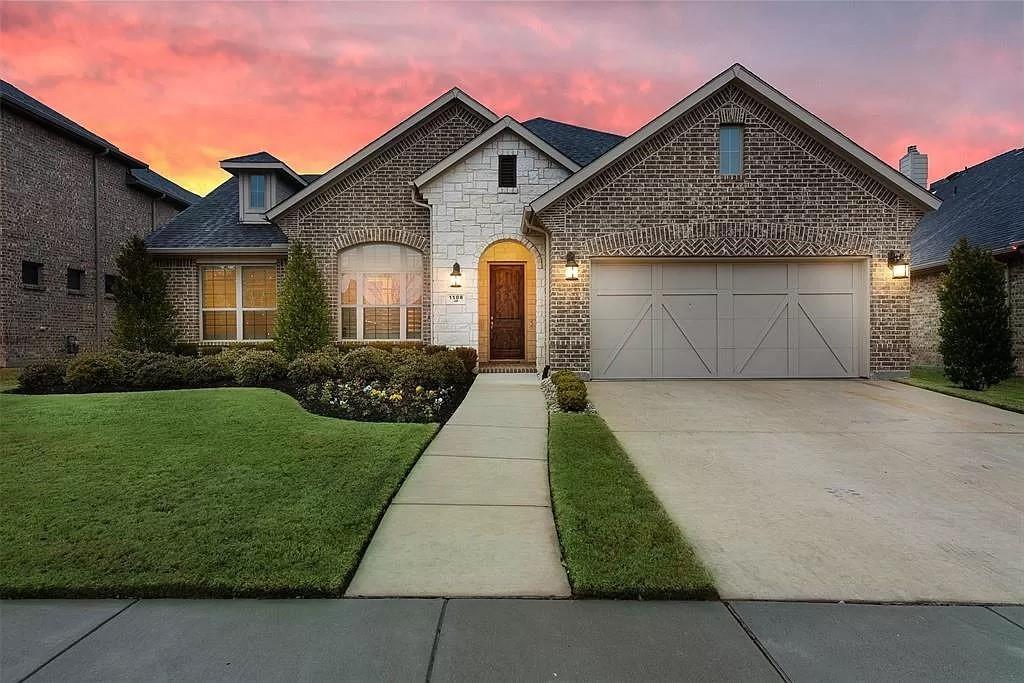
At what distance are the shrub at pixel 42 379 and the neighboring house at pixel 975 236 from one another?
61.0ft

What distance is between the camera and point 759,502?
4.57m

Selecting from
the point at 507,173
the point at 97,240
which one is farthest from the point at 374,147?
the point at 97,240

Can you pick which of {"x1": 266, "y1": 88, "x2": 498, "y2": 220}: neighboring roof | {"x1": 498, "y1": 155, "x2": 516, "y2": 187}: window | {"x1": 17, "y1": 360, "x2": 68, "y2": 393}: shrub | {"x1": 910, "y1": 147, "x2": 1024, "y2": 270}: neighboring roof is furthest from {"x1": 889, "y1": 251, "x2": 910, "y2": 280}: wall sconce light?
{"x1": 17, "y1": 360, "x2": 68, "y2": 393}: shrub

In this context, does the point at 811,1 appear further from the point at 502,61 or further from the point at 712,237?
the point at 502,61

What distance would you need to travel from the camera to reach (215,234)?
48.3 ft

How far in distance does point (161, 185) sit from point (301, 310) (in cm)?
1611

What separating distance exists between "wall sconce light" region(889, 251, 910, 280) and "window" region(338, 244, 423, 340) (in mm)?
10413

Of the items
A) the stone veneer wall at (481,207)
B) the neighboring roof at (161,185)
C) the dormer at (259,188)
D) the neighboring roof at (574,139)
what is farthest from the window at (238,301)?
the neighboring roof at (161,185)

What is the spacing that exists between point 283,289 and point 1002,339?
49.7ft

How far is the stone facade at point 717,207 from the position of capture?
11.4 m

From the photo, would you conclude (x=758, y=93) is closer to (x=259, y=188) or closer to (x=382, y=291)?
(x=382, y=291)

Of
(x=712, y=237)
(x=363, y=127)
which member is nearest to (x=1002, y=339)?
(x=712, y=237)

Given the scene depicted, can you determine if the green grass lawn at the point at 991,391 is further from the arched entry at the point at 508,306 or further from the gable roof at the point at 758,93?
the arched entry at the point at 508,306

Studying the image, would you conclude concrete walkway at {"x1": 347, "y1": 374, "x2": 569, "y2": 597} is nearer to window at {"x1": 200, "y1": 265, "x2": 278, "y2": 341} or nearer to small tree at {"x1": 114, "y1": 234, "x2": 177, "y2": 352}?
window at {"x1": 200, "y1": 265, "x2": 278, "y2": 341}
